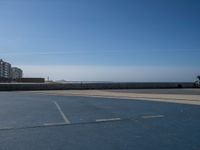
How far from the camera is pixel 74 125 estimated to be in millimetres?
9898

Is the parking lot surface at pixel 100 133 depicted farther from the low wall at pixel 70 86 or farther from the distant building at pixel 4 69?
the distant building at pixel 4 69

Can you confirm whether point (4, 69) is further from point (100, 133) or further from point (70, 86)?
point (100, 133)

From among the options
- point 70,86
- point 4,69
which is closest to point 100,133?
point 70,86

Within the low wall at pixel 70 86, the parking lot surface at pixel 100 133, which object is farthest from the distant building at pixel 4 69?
the parking lot surface at pixel 100 133

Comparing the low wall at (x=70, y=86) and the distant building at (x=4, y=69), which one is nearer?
the low wall at (x=70, y=86)

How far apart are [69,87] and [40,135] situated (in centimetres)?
3478

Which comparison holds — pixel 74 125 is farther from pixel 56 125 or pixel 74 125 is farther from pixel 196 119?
pixel 196 119

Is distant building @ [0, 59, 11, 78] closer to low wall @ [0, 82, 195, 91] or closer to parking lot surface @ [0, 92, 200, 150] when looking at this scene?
low wall @ [0, 82, 195, 91]

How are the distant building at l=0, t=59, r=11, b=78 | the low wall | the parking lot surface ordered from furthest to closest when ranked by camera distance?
the distant building at l=0, t=59, r=11, b=78, the low wall, the parking lot surface

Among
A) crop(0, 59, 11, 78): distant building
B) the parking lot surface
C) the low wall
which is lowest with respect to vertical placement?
the parking lot surface

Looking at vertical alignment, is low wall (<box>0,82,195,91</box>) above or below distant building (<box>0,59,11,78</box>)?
below

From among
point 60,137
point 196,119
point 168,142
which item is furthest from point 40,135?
point 196,119

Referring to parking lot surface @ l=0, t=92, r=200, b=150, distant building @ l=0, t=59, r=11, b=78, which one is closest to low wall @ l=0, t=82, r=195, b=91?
parking lot surface @ l=0, t=92, r=200, b=150

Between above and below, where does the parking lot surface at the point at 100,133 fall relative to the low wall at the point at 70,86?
below
